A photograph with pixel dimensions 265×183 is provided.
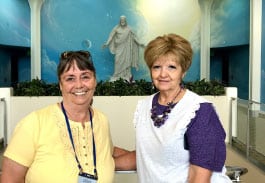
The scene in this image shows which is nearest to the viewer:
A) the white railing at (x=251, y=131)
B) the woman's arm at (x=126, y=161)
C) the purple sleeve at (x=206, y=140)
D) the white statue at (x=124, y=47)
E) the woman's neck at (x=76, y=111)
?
the purple sleeve at (x=206, y=140)

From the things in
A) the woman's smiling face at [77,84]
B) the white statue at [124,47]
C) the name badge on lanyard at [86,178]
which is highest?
the white statue at [124,47]

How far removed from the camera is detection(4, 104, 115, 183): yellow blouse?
5.32 ft

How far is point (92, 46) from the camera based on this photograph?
43.1 ft

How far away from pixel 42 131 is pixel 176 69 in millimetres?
602

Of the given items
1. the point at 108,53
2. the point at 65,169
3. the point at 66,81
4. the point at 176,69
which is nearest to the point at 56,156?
the point at 65,169

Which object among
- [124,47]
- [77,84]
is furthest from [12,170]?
[124,47]

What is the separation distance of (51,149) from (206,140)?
632 millimetres

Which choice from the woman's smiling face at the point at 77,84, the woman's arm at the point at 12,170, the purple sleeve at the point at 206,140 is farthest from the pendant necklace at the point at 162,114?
the woman's arm at the point at 12,170

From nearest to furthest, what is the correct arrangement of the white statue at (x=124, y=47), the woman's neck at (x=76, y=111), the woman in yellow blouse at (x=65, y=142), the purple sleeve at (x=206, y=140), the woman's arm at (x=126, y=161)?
1. the purple sleeve at (x=206, y=140)
2. the woman in yellow blouse at (x=65, y=142)
3. the woman's neck at (x=76, y=111)
4. the woman's arm at (x=126, y=161)
5. the white statue at (x=124, y=47)

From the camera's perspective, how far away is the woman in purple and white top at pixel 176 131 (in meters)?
1.54

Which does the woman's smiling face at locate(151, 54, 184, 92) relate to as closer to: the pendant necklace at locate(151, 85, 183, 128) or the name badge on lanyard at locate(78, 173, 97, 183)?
the pendant necklace at locate(151, 85, 183, 128)

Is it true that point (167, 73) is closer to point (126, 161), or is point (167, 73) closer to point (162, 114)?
point (162, 114)

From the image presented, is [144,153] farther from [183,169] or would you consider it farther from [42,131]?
[42,131]

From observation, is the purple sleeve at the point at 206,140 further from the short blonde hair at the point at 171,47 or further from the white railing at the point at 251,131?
the white railing at the point at 251,131
